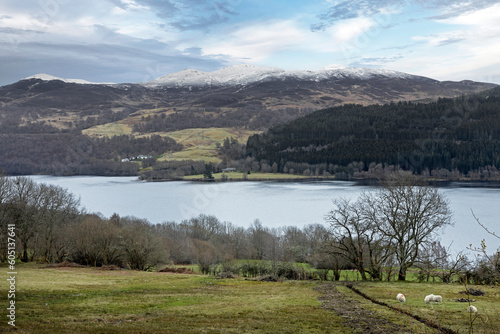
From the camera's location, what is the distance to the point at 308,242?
55281mm

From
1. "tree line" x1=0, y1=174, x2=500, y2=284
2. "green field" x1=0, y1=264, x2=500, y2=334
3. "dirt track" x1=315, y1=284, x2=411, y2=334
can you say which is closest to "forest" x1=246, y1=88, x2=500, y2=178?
"tree line" x1=0, y1=174, x2=500, y2=284

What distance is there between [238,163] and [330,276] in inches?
5780

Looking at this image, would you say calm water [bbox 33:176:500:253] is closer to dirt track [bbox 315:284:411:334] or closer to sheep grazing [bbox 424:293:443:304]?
dirt track [bbox 315:284:411:334]

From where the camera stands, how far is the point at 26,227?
40.4 meters

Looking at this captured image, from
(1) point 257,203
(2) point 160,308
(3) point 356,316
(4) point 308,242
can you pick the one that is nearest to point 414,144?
(1) point 257,203

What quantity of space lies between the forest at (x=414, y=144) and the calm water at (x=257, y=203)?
34.7 meters

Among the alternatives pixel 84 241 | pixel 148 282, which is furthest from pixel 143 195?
pixel 148 282

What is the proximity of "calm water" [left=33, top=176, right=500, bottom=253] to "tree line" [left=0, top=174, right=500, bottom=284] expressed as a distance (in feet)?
80.5

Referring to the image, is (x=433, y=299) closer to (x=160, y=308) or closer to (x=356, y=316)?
(x=356, y=316)

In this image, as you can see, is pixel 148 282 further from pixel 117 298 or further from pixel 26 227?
pixel 26 227

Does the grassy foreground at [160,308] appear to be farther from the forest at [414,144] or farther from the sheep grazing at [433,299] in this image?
the forest at [414,144]

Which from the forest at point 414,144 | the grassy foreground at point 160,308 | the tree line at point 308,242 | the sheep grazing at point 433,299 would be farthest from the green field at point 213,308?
the forest at point 414,144

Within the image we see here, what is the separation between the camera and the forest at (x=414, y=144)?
150750 millimetres

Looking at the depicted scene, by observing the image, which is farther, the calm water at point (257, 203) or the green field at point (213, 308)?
the calm water at point (257, 203)
